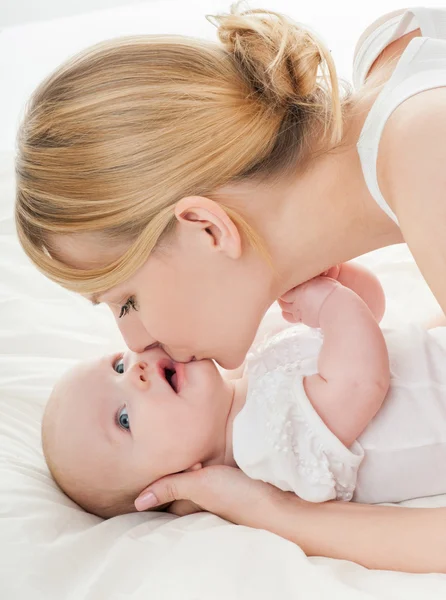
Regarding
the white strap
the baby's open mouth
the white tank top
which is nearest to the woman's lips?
the baby's open mouth

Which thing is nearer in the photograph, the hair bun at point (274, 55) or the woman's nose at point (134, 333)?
the hair bun at point (274, 55)

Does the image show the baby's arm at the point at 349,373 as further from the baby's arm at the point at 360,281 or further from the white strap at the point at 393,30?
the white strap at the point at 393,30

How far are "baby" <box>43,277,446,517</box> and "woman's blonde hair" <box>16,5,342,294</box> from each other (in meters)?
0.26

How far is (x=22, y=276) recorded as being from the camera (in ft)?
6.40

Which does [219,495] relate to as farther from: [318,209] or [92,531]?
[318,209]

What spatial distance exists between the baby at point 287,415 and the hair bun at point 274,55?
0.37 m

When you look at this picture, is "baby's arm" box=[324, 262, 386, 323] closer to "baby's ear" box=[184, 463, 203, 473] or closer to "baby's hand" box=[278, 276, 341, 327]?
"baby's hand" box=[278, 276, 341, 327]

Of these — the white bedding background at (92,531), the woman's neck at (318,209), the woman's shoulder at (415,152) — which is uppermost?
the woman's shoulder at (415,152)

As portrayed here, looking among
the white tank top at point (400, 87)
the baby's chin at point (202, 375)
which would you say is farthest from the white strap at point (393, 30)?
the baby's chin at point (202, 375)

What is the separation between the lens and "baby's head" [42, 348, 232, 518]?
143cm

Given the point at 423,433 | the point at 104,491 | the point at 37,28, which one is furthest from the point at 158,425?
the point at 37,28

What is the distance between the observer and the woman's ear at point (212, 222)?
1.21m

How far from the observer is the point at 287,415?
1.34 meters

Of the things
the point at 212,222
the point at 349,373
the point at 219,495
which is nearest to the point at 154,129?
the point at 212,222
